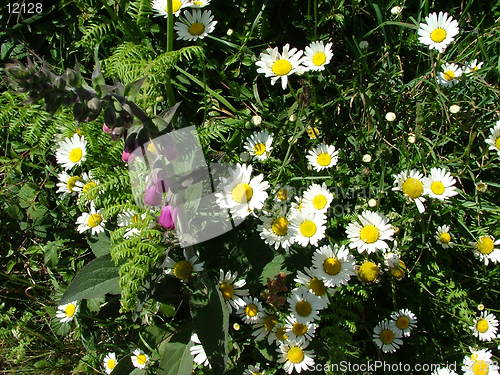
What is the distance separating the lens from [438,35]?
2.26 metres

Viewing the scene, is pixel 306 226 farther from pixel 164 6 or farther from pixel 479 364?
pixel 164 6

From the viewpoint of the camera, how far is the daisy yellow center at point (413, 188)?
2047 millimetres

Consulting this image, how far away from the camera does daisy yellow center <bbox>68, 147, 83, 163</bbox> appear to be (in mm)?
2240

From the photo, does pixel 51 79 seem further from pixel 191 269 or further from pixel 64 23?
pixel 64 23

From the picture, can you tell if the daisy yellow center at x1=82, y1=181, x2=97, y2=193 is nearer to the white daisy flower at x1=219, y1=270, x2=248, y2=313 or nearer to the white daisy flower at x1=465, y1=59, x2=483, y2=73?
the white daisy flower at x1=219, y1=270, x2=248, y2=313

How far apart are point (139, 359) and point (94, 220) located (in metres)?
0.66

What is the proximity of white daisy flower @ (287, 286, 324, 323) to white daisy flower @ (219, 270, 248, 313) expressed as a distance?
8.3 inches

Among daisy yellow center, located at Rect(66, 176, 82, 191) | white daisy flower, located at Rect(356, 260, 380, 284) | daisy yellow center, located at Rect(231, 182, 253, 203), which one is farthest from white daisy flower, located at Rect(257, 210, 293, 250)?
daisy yellow center, located at Rect(66, 176, 82, 191)

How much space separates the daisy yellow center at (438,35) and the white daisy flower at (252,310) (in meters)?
1.40

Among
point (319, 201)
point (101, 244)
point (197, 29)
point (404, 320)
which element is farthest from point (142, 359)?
point (197, 29)

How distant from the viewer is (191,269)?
81.1 inches

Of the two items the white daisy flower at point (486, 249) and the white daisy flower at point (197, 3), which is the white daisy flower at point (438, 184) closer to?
the white daisy flower at point (486, 249)

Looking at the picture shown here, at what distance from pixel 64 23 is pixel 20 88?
1.46 m

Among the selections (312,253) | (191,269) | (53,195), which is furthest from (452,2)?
(53,195)
